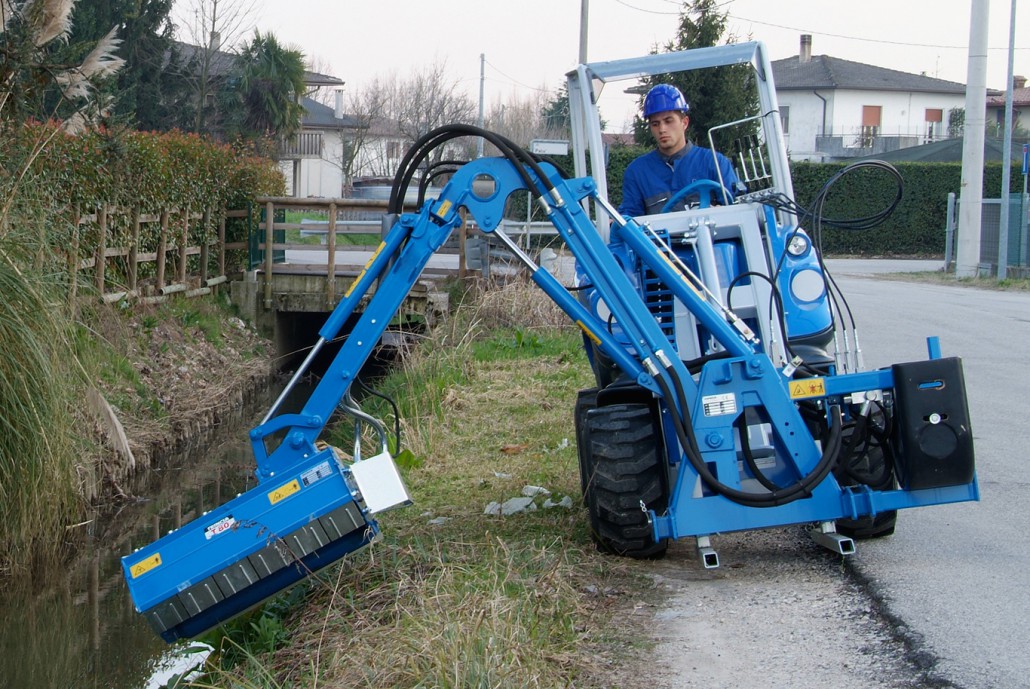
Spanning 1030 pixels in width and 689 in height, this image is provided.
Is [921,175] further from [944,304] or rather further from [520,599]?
[520,599]

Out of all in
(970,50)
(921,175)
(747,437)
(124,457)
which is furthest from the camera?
(921,175)

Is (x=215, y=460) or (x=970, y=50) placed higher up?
(x=970, y=50)

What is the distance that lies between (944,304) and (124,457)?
12.0 meters

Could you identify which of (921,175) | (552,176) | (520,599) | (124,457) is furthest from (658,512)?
(921,175)

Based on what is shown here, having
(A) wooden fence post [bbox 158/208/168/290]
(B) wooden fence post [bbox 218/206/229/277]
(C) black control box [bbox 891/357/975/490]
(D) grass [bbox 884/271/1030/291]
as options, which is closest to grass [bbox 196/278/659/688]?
(C) black control box [bbox 891/357/975/490]

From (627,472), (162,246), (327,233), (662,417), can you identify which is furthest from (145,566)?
(327,233)

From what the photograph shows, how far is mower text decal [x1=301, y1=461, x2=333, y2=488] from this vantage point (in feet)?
17.6

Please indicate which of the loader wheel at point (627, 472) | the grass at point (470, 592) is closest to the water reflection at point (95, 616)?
the grass at point (470, 592)

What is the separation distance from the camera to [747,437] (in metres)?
5.70

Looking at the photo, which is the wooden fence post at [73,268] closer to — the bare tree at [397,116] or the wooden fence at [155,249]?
the wooden fence at [155,249]

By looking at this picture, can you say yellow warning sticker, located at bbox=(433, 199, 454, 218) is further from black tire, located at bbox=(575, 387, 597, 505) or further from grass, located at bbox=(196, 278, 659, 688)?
grass, located at bbox=(196, 278, 659, 688)

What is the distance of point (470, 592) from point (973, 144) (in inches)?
810

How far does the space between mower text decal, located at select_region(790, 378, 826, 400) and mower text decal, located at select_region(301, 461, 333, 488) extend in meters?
2.11

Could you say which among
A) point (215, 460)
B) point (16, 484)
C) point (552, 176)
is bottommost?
point (215, 460)
